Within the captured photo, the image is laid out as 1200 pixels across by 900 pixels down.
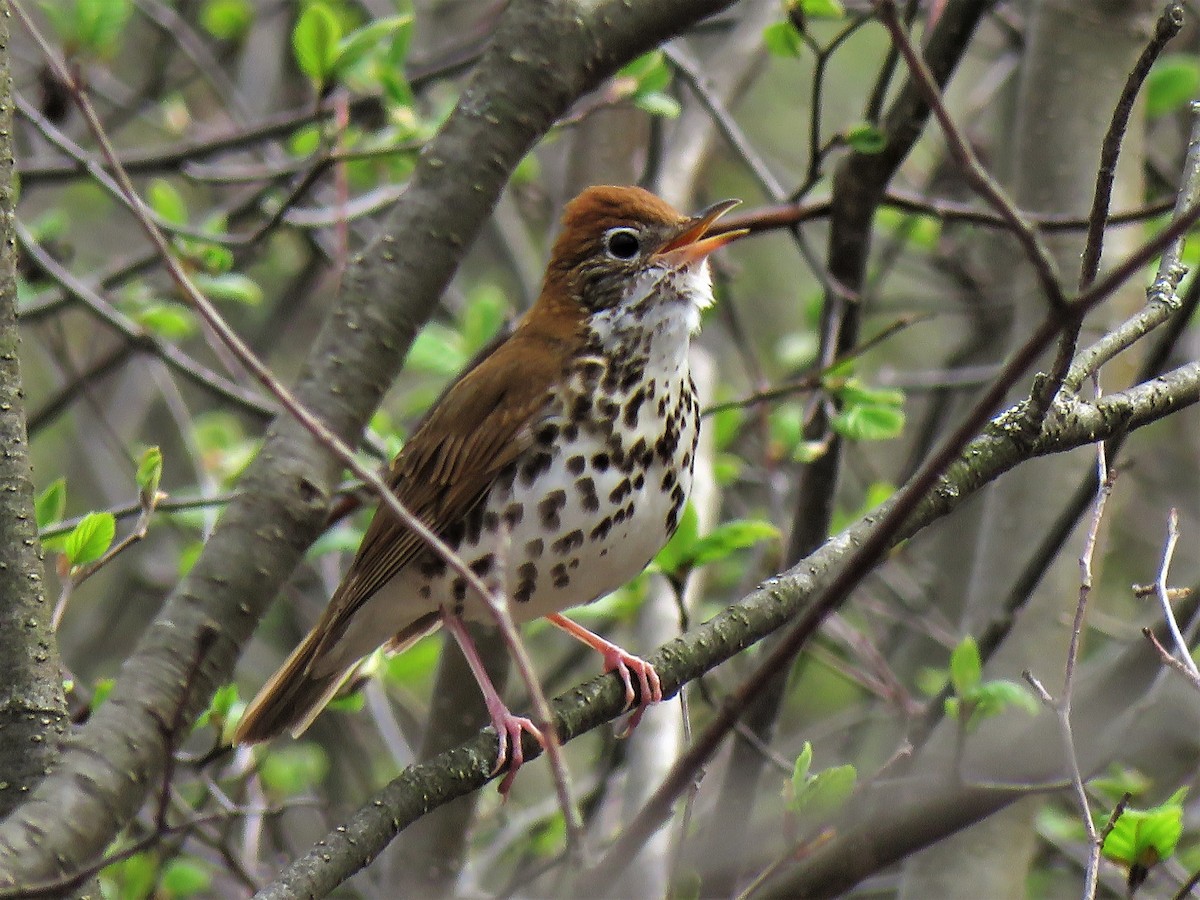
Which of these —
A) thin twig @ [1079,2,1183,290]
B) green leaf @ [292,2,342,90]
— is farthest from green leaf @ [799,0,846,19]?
thin twig @ [1079,2,1183,290]

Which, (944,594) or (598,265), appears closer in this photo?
(598,265)

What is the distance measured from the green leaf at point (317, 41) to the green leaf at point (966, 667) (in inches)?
102

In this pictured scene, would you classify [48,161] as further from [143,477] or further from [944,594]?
[944,594]

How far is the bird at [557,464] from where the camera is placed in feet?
13.2

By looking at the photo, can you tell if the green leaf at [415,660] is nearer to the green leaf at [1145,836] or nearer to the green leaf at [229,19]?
the green leaf at [229,19]

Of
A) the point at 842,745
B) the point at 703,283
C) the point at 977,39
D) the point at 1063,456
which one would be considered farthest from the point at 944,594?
the point at 977,39

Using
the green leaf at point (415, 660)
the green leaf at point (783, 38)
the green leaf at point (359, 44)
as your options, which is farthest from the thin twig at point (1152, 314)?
the green leaf at point (415, 660)

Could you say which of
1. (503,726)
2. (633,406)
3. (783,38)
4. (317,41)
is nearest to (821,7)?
(783,38)

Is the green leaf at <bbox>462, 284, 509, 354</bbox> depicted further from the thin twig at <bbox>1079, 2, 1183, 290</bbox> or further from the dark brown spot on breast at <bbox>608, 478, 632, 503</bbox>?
the thin twig at <bbox>1079, 2, 1183, 290</bbox>

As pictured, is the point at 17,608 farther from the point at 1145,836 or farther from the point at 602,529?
the point at 1145,836

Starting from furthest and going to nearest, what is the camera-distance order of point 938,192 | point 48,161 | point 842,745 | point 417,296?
point 938,192, point 842,745, point 48,161, point 417,296

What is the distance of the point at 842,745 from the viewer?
21.6ft

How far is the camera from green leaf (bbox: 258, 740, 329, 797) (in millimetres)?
6156

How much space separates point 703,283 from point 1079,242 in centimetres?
172
